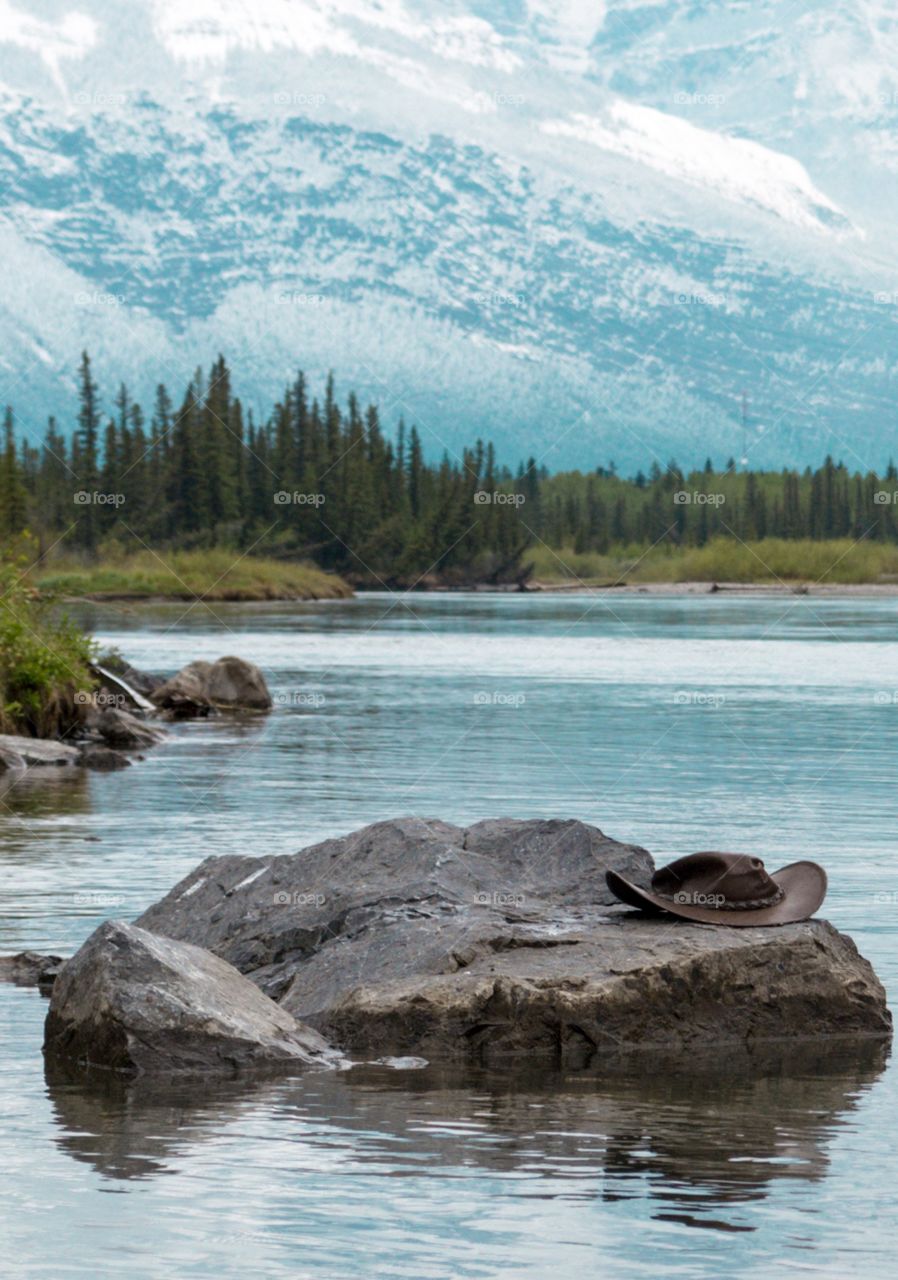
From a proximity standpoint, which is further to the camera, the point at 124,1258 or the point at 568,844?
the point at 568,844

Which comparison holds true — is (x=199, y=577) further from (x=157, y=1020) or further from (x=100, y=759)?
(x=157, y=1020)

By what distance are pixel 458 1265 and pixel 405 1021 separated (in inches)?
166

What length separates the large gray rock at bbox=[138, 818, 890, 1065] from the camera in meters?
13.0

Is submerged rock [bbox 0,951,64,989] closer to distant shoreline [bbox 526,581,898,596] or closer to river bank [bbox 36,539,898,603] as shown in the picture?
river bank [bbox 36,539,898,603]

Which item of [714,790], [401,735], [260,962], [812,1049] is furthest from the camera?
[401,735]

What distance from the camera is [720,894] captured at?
14.0 metres

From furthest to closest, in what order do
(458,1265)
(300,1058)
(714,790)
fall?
1. (714,790)
2. (300,1058)
3. (458,1265)

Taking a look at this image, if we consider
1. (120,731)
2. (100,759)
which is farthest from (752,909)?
(120,731)

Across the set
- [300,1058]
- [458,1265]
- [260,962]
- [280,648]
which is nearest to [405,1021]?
[300,1058]

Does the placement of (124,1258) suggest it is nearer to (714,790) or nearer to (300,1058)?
(300,1058)

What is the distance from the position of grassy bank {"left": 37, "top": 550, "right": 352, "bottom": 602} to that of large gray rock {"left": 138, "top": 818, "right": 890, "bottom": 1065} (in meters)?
106

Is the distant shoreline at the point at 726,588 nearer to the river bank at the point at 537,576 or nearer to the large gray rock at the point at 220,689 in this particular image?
the river bank at the point at 537,576

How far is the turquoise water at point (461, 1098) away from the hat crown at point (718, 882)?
124 centimetres

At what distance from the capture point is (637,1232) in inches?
367
